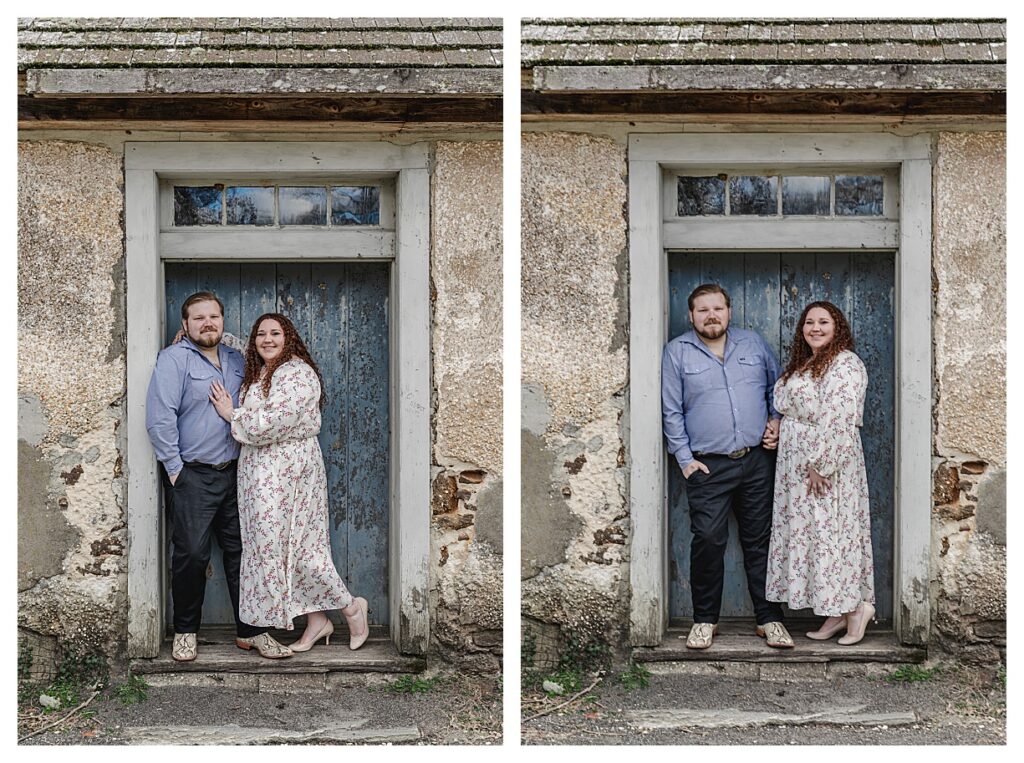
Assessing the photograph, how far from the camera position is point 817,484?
3486 mm

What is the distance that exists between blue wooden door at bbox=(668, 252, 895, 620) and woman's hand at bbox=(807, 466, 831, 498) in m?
0.22

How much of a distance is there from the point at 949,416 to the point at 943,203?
0.74 meters

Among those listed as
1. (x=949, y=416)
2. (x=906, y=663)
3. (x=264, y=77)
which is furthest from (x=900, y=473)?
(x=264, y=77)

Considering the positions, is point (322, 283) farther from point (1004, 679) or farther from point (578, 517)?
point (1004, 679)

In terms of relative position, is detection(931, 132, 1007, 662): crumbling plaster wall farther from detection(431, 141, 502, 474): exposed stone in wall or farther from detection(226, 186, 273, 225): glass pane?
detection(226, 186, 273, 225): glass pane

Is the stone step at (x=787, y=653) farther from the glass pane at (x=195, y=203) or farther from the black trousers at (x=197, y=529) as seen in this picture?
the glass pane at (x=195, y=203)

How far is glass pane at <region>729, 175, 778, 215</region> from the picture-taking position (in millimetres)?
3455

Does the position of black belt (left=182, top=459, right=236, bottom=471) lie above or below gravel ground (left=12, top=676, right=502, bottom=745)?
above

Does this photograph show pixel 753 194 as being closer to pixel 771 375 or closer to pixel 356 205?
pixel 771 375

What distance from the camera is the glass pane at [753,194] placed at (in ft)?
11.3

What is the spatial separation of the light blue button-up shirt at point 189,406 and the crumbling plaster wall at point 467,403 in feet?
2.50

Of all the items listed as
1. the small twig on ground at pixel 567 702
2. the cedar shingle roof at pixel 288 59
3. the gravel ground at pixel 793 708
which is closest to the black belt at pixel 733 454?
the gravel ground at pixel 793 708

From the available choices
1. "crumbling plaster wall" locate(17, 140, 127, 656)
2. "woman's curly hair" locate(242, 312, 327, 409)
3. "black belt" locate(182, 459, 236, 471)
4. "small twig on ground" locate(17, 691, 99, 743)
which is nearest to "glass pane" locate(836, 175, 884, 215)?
"woman's curly hair" locate(242, 312, 327, 409)

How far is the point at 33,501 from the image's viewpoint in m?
3.40
